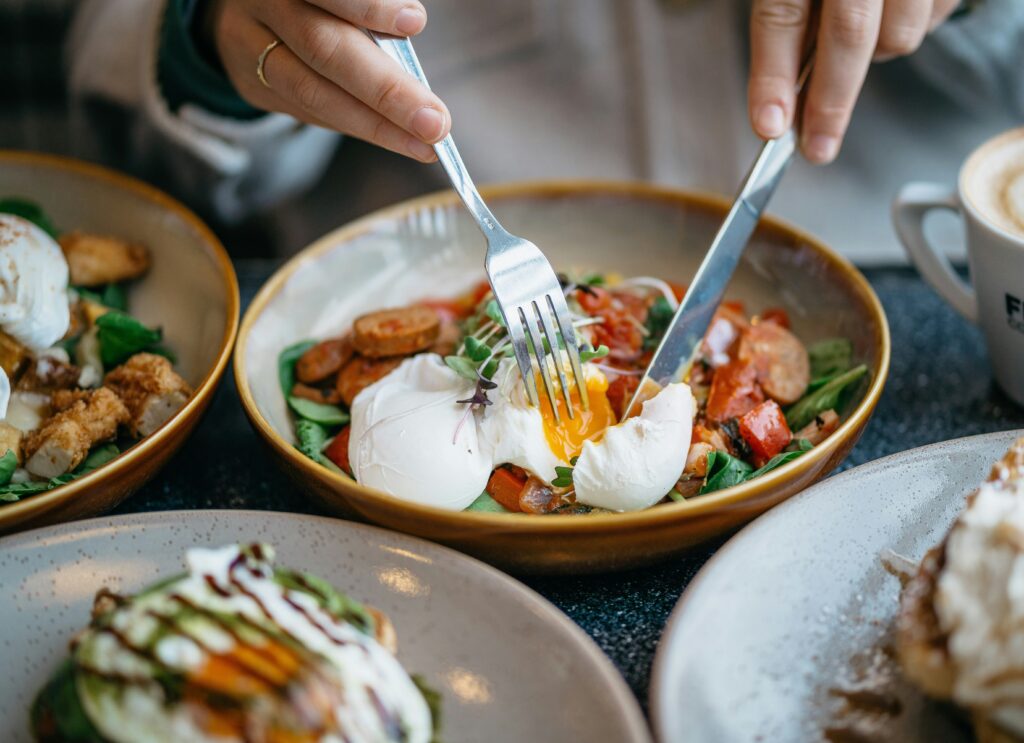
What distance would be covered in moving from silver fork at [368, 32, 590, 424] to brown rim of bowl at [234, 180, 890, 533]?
9.8 inches

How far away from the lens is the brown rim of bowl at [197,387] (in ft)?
3.95

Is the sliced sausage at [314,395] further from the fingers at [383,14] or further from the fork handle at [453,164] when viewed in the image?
the fingers at [383,14]

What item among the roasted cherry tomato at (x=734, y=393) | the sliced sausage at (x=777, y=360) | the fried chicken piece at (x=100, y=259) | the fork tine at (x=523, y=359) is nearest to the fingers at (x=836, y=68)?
the sliced sausage at (x=777, y=360)

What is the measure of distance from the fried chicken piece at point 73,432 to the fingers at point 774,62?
1.19 meters

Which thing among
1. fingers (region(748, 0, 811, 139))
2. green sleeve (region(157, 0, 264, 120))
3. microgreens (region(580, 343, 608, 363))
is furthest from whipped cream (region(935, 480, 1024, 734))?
green sleeve (region(157, 0, 264, 120))

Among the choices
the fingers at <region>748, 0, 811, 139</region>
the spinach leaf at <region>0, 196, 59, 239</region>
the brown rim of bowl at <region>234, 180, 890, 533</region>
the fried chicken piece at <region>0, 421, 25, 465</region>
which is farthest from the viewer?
the spinach leaf at <region>0, 196, 59, 239</region>

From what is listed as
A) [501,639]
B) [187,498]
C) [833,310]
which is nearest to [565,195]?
[833,310]

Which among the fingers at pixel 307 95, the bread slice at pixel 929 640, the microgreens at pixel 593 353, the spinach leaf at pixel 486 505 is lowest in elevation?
the spinach leaf at pixel 486 505

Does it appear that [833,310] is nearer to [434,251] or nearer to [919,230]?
[919,230]

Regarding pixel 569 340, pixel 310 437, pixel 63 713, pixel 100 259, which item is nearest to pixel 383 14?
pixel 569 340

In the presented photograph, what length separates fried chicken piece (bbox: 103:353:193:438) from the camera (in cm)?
146

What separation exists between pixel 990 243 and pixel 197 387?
4.40ft

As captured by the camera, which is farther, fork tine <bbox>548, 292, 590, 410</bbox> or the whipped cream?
fork tine <bbox>548, 292, 590, 410</bbox>

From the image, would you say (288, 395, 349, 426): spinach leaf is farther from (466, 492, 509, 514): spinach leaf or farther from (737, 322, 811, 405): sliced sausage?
(737, 322, 811, 405): sliced sausage
